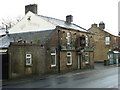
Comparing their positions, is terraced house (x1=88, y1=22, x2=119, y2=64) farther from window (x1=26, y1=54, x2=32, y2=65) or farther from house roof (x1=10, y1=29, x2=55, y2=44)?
window (x1=26, y1=54, x2=32, y2=65)

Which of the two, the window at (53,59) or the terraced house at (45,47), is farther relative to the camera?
the window at (53,59)

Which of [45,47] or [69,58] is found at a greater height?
[45,47]

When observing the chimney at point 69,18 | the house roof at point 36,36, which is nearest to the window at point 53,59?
the house roof at point 36,36

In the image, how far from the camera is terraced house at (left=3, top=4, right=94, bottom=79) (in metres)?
22.1

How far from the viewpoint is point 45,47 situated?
2530 cm

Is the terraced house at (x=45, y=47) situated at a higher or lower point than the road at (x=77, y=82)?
higher

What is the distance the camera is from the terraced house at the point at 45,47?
22078mm

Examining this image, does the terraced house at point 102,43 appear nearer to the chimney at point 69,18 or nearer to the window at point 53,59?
the chimney at point 69,18

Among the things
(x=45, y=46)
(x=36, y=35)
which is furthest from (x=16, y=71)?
(x=36, y=35)

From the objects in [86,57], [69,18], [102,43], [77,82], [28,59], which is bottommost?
[77,82]

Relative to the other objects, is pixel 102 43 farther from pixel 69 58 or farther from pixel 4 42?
pixel 4 42

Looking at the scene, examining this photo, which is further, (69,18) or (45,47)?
(69,18)

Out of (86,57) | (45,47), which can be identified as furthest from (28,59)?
(86,57)

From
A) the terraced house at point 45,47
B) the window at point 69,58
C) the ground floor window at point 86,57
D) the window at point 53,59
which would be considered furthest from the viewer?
the ground floor window at point 86,57
